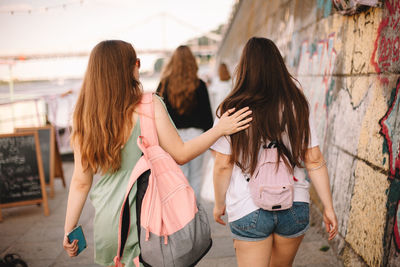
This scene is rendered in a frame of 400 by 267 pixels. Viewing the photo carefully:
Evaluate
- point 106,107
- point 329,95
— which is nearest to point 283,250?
point 106,107

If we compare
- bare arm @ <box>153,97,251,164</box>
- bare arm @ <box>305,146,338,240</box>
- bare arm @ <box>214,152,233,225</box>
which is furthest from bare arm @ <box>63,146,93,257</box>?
bare arm @ <box>305,146,338,240</box>

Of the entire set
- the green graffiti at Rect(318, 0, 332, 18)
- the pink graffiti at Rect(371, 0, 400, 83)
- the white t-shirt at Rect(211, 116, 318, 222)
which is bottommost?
the white t-shirt at Rect(211, 116, 318, 222)

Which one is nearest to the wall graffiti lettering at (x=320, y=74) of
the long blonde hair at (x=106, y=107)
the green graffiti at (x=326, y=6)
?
the green graffiti at (x=326, y=6)

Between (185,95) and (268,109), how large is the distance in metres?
1.81

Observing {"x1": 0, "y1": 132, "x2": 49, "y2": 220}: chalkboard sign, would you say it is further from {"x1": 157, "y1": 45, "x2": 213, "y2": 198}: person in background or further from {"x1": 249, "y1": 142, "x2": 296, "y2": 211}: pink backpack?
{"x1": 249, "y1": 142, "x2": 296, "y2": 211}: pink backpack

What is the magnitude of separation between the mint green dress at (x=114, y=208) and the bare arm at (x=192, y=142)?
122mm

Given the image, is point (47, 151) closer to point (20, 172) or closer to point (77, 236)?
point (20, 172)

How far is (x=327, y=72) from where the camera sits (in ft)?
12.0

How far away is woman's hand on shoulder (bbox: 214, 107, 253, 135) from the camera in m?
1.68

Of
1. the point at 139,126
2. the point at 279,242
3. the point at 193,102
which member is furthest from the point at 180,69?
the point at 279,242

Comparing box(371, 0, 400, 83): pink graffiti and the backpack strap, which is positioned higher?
box(371, 0, 400, 83): pink graffiti

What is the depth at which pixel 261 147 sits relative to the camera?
1.76m

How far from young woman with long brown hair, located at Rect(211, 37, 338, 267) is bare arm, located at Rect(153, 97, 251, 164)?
0.20 ft

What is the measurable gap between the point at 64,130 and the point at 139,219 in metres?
8.52
